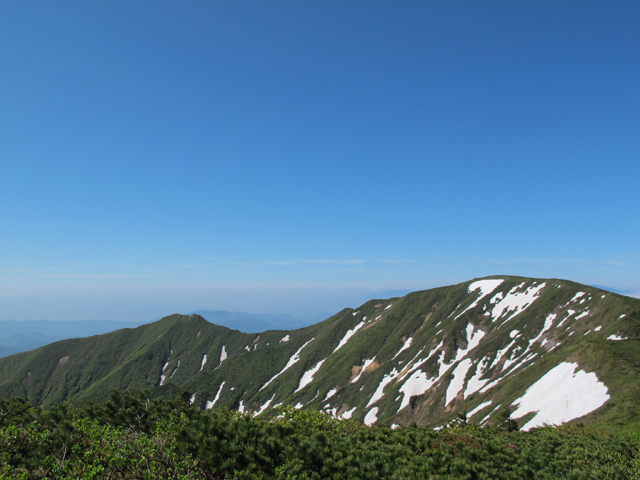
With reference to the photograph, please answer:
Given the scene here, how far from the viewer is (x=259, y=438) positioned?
2017cm

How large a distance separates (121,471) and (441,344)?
441ft

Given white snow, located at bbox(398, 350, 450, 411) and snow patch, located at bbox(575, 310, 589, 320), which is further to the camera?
white snow, located at bbox(398, 350, 450, 411)

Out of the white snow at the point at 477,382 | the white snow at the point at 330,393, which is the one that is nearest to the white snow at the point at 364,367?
the white snow at the point at 330,393

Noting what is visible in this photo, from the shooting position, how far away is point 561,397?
195 ft

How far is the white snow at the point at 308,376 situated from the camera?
16964 centimetres

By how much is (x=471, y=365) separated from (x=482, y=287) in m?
61.4

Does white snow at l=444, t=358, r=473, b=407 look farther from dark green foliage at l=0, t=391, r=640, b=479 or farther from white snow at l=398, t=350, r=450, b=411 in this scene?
dark green foliage at l=0, t=391, r=640, b=479

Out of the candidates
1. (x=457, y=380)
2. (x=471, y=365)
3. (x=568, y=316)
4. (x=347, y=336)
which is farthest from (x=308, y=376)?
(x=568, y=316)

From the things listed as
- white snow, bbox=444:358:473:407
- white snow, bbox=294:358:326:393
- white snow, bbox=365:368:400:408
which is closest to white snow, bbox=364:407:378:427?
white snow, bbox=365:368:400:408

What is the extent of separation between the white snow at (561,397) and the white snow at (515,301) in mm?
63290

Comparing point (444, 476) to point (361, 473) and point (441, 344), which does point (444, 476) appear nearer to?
→ point (361, 473)

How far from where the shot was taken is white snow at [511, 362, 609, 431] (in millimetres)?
54125

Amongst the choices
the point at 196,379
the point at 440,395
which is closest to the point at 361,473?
the point at 440,395

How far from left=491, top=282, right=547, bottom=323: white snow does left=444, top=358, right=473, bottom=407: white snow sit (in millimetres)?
28226
